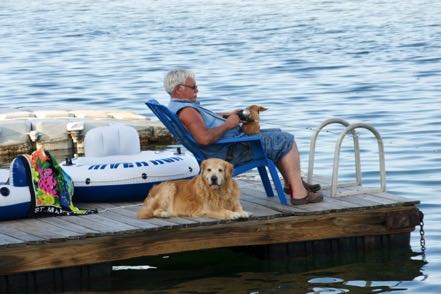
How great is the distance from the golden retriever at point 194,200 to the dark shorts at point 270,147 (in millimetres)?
379

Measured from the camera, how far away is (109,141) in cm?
1005

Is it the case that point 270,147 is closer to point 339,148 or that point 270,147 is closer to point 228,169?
point 228,169

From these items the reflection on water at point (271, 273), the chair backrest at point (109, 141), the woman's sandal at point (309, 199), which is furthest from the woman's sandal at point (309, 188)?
the chair backrest at point (109, 141)

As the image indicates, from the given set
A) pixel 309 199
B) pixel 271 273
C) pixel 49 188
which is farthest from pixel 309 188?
pixel 49 188

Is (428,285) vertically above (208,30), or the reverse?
(208,30)

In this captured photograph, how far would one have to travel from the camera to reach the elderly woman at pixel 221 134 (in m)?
9.25

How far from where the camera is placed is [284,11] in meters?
40.4

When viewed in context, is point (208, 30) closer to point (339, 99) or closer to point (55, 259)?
point (339, 99)

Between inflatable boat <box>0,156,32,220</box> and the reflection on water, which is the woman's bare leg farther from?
inflatable boat <box>0,156,32,220</box>

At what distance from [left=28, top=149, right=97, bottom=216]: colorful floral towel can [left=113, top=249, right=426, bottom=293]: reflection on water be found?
662mm

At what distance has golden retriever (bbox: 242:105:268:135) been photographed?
9.36 meters

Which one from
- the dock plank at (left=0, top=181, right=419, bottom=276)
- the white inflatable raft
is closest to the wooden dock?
the dock plank at (left=0, top=181, right=419, bottom=276)

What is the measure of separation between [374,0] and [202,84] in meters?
21.0

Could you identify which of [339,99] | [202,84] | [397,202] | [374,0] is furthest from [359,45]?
[397,202]
